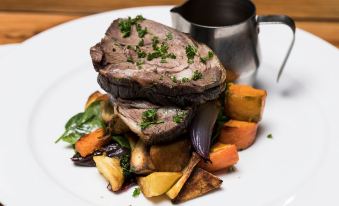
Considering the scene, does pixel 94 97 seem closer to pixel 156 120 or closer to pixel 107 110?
pixel 107 110

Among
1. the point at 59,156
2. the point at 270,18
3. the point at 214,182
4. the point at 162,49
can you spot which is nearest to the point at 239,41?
the point at 270,18

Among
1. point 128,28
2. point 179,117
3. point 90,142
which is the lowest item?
point 90,142

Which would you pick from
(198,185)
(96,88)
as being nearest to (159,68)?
(198,185)

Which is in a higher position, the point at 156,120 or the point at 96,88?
the point at 156,120

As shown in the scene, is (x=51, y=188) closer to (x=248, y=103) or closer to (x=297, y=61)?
(x=248, y=103)

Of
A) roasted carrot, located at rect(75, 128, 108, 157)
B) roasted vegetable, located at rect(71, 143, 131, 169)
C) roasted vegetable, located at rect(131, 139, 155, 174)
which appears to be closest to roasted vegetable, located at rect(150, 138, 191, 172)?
roasted vegetable, located at rect(131, 139, 155, 174)

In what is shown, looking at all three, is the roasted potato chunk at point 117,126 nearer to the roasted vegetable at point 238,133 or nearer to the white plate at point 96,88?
the white plate at point 96,88
